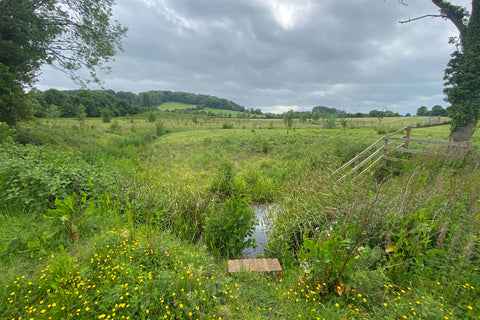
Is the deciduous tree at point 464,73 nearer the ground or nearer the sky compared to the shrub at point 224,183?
nearer the sky

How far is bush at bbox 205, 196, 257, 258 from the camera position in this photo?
4191 millimetres

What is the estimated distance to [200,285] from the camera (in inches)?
93.4

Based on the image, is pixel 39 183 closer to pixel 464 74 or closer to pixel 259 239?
pixel 259 239

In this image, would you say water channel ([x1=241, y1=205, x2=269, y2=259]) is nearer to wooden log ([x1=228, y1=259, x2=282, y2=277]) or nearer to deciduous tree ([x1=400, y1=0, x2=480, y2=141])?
wooden log ([x1=228, y1=259, x2=282, y2=277])

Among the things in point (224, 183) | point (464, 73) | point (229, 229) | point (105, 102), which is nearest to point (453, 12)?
point (464, 73)

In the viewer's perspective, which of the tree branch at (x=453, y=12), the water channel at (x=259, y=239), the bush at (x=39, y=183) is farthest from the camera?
the tree branch at (x=453, y=12)

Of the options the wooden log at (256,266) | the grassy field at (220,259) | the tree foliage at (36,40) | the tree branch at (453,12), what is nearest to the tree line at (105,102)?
the tree foliage at (36,40)

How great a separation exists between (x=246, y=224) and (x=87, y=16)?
45.1 ft

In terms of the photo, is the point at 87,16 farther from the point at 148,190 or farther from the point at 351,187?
the point at 351,187

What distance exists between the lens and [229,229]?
427 cm

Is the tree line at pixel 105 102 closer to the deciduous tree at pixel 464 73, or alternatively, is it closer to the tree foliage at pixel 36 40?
the tree foliage at pixel 36 40

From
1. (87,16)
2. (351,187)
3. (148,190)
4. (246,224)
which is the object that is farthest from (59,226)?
(87,16)

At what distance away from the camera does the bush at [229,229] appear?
4191mm

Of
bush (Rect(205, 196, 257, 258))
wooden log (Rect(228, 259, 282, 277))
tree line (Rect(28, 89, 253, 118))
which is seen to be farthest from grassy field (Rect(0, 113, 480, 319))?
tree line (Rect(28, 89, 253, 118))
